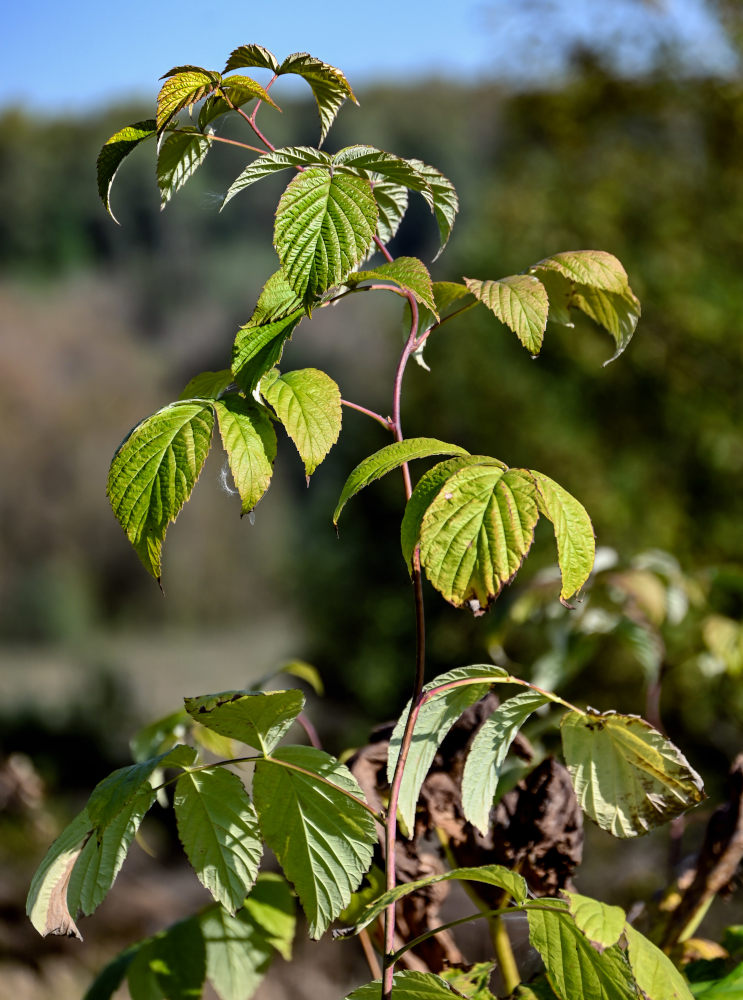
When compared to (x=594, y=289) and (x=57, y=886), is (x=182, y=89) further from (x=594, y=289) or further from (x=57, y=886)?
(x=57, y=886)

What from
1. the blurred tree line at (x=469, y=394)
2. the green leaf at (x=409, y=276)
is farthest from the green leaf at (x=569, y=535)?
the blurred tree line at (x=469, y=394)

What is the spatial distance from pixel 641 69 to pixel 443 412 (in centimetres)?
143

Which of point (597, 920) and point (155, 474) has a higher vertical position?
point (155, 474)

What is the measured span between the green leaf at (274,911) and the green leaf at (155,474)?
356 millimetres

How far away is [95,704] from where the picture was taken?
4316 millimetres

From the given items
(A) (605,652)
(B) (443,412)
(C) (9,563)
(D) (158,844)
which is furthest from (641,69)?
(C) (9,563)

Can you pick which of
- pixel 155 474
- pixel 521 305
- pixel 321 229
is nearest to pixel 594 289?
pixel 521 305

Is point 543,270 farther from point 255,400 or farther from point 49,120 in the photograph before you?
point 49,120

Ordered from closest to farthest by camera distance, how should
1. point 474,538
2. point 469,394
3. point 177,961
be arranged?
point 474,538 → point 177,961 → point 469,394

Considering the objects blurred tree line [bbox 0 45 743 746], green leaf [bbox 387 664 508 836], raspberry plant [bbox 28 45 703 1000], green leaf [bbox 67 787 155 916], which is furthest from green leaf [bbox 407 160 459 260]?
blurred tree line [bbox 0 45 743 746]

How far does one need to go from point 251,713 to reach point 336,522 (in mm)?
121

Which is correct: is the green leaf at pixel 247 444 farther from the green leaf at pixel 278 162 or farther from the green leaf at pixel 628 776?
the green leaf at pixel 628 776

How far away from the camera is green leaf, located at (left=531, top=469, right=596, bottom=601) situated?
42 cm

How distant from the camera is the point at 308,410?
481 mm
